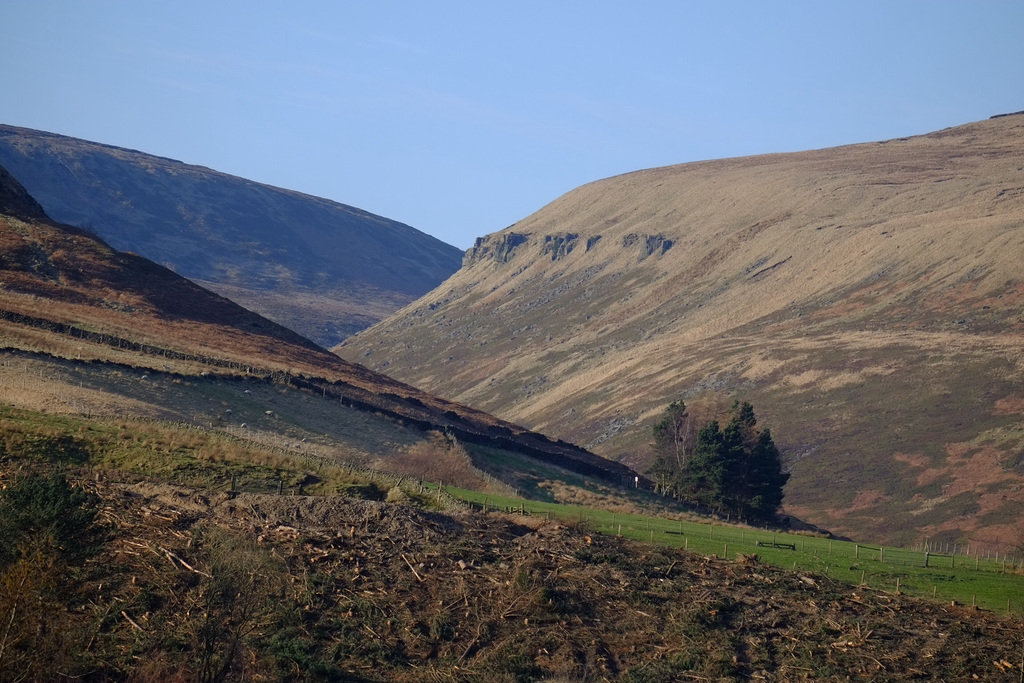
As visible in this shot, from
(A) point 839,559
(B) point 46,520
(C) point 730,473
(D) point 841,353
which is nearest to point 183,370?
(C) point 730,473

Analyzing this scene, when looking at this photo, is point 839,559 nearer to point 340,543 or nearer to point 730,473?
point 340,543

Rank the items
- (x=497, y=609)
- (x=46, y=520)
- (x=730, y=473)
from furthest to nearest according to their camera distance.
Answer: (x=730, y=473)
(x=497, y=609)
(x=46, y=520)

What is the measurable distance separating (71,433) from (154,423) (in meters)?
6.06

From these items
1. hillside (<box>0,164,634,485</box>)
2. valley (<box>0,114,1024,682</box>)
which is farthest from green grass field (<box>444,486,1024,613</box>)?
hillside (<box>0,164,634,485</box>)

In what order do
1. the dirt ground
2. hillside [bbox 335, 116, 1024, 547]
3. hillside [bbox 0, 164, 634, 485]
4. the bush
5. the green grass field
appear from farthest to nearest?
hillside [bbox 335, 116, 1024, 547] < hillside [bbox 0, 164, 634, 485] < the green grass field < the dirt ground < the bush

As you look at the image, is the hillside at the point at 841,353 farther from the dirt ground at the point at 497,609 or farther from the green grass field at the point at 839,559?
the dirt ground at the point at 497,609

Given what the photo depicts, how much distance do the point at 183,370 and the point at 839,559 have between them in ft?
109

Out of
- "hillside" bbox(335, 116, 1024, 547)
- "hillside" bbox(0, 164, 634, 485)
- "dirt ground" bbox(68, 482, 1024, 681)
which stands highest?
"hillside" bbox(335, 116, 1024, 547)

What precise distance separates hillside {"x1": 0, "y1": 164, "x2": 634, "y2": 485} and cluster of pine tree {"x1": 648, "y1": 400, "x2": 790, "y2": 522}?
3539 millimetres

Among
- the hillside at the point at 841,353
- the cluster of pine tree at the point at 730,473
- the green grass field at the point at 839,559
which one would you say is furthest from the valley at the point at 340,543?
the hillside at the point at 841,353

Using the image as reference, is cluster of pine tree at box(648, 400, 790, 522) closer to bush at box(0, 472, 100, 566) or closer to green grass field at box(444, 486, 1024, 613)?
green grass field at box(444, 486, 1024, 613)

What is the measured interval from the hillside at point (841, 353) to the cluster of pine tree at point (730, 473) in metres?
17.6

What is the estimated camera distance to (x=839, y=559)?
32406 mm

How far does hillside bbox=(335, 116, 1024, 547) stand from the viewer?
8775 cm
